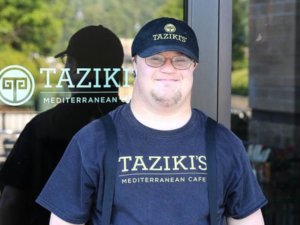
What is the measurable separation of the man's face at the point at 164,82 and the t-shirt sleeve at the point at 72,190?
0.85ft

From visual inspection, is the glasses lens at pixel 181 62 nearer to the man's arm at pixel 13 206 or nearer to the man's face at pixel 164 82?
the man's face at pixel 164 82

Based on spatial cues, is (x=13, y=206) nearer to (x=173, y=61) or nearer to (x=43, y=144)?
(x=43, y=144)

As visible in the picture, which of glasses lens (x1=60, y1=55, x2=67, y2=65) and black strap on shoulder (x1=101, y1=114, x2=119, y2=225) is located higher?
glasses lens (x1=60, y1=55, x2=67, y2=65)

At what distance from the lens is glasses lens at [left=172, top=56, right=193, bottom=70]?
6.07 ft

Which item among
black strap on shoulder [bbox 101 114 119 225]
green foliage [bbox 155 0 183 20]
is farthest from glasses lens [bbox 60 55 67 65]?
black strap on shoulder [bbox 101 114 119 225]

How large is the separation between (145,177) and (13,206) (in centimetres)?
104

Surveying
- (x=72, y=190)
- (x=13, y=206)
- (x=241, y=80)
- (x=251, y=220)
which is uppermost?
(x=241, y=80)

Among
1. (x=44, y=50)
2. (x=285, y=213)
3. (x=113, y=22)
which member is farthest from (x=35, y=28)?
(x=285, y=213)

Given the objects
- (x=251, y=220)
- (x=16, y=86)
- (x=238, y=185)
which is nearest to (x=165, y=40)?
(x=238, y=185)

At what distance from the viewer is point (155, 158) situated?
181cm

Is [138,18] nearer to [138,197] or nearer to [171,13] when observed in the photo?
[171,13]

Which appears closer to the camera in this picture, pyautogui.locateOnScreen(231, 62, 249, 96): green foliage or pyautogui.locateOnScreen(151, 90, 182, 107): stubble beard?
pyautogui.locateOnScreen(151, 90, 182, 107): stubble beard

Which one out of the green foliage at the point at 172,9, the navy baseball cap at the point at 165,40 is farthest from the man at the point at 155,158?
the green foliage at the point at 172,9

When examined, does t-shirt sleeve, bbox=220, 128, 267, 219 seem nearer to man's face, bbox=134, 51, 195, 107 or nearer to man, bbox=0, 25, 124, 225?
man's face, bbox=134, 51, 195, 107
